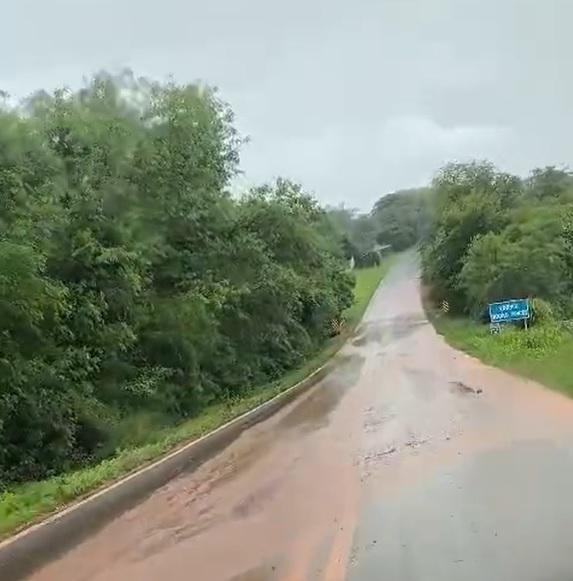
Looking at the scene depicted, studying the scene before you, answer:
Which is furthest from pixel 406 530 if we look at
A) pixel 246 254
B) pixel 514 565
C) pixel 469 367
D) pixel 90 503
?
pixel 469 367

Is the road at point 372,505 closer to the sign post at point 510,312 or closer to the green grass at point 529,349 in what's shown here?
the green grass at point 529,349

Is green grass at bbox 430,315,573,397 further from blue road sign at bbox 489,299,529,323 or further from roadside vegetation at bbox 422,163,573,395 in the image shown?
blue road sign at bbox 489,299,529,323

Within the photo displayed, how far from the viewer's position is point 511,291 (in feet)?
148

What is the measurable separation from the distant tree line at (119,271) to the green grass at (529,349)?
775 cm

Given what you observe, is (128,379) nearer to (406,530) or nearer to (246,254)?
(246,254)

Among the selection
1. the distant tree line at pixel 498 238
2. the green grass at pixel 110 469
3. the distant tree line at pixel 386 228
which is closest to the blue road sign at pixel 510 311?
the distant tree line at pixel 498 238

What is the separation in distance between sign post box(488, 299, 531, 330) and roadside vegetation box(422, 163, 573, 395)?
0.50 meters

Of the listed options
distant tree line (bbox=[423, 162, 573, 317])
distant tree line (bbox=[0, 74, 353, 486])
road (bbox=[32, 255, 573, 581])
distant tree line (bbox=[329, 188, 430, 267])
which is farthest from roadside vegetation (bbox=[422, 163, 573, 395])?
distant tree line (bbox=[329, 188, 430, 267])

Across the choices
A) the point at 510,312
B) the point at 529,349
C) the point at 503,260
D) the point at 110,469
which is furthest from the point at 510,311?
the point at 110,469

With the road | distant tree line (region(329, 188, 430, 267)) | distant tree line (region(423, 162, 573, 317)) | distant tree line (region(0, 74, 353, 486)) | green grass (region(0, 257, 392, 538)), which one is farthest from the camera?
distant tree line (region(329, 188, 430, 267))

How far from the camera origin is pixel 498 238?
48.1m

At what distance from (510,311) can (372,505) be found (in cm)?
2891

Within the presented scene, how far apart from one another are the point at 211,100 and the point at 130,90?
3554 mm

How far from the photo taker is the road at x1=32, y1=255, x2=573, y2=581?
7.27 m
